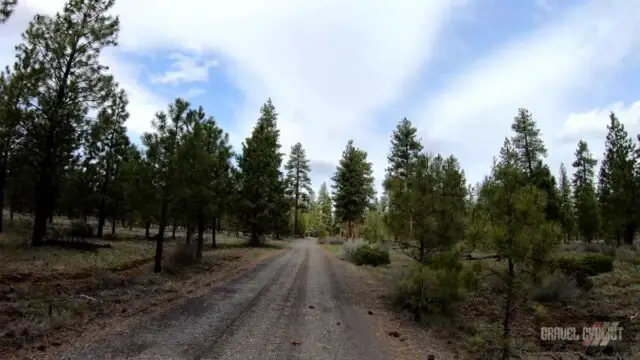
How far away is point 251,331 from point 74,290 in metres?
6.54

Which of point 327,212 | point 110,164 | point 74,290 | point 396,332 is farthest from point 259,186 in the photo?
point 327,212

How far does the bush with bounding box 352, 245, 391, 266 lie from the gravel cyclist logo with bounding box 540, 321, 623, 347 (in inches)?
573

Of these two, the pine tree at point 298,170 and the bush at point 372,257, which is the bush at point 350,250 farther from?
the pine tree at point 298,170

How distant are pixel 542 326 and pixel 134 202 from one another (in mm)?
14734

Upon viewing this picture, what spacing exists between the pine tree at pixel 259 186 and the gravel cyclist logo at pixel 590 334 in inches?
1147

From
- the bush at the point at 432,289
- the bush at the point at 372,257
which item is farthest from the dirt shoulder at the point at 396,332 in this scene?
the bush at the point at 372,257

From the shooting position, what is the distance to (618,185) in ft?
116

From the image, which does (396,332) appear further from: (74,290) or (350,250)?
(350,250)

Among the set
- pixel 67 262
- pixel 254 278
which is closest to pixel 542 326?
pixel 254 278

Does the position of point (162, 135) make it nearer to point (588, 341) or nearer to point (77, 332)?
point (77, 332)

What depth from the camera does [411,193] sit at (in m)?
12.3

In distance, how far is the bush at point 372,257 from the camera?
25453 millimetres

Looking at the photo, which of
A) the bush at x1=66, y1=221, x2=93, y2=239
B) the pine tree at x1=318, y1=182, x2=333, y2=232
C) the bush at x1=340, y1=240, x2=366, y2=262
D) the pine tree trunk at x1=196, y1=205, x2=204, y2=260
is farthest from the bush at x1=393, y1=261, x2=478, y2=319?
the pine tree at x1=318, y1=182, x2=333, y2=232

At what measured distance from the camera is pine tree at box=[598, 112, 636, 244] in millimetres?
34562
